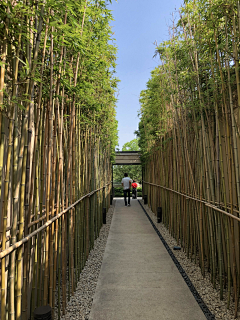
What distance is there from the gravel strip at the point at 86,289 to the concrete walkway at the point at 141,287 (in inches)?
2.3

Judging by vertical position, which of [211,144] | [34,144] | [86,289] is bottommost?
[86,289]

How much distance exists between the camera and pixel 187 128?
3.05 metres

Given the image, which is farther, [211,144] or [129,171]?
[129,171]

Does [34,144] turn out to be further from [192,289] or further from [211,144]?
[192,289]

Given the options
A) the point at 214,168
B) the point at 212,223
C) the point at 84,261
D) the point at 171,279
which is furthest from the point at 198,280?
the point at 84,261

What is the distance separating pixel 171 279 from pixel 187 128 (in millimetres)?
1907

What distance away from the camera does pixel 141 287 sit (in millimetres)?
2180

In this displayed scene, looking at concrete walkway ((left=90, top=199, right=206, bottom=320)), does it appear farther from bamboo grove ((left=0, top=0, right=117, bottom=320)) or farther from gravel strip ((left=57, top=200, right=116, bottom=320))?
bamboo grove ((left=0, top=0, right=117, bottom=320))

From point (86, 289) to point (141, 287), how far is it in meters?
0.55

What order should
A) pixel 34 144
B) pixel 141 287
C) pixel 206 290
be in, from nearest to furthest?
1. pixel 34 144
2. pixel 206 290
3. pixel 141 287

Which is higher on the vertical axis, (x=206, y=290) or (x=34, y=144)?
(x=34, y=144)

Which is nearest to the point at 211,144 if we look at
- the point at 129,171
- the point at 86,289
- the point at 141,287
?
the point at 141,287

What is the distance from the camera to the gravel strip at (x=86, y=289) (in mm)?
1793

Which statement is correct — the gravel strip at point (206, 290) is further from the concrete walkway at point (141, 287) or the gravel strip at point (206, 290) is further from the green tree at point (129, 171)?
the green tree at point (129, 171)
